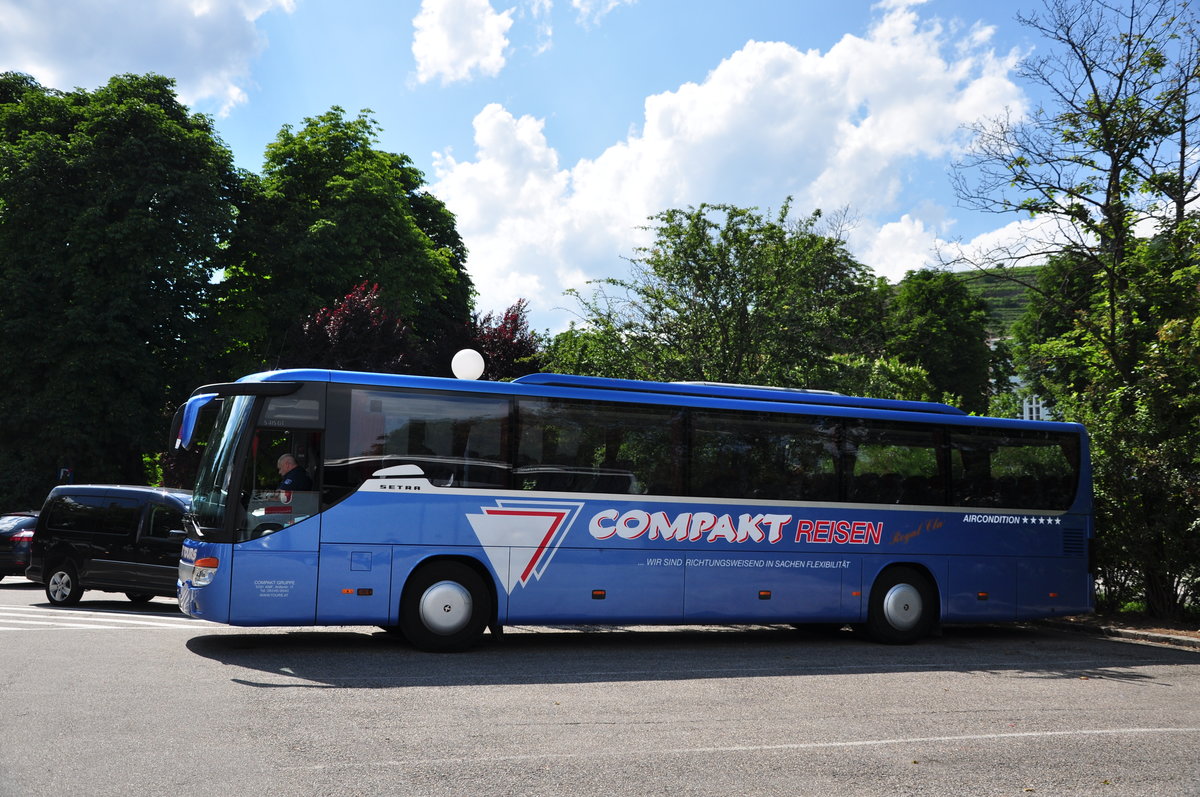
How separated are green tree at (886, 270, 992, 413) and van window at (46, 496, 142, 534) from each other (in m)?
53.0

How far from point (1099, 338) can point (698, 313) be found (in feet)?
25.9

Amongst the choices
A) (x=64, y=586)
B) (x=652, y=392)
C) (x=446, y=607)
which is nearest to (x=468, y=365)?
(x=652, y=392)

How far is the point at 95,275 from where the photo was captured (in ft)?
108

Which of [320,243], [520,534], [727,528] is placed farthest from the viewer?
[320,243]

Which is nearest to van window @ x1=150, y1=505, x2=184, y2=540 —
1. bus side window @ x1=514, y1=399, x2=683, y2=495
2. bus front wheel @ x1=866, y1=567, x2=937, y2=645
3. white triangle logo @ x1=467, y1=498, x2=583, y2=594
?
white triangle logo @ x1=467, y1=498, x2=583, y2=594

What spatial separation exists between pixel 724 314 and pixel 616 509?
10371mm

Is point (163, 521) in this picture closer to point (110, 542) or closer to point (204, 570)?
point (110, 542)

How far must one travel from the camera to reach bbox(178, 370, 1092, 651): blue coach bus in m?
11.8

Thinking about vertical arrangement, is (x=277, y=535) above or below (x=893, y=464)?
below

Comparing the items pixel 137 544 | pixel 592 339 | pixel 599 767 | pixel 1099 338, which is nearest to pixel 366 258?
pixel 592 339

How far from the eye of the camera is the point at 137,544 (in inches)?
677

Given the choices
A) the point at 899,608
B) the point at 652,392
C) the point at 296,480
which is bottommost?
the point at 899,608

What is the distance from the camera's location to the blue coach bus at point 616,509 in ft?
38.8

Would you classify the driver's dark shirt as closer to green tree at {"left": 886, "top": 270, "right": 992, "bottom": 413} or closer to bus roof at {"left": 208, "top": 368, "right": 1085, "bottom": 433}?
bus roof at {"left": 208, "top": 368, "right": 1085, "bottom": 433}
